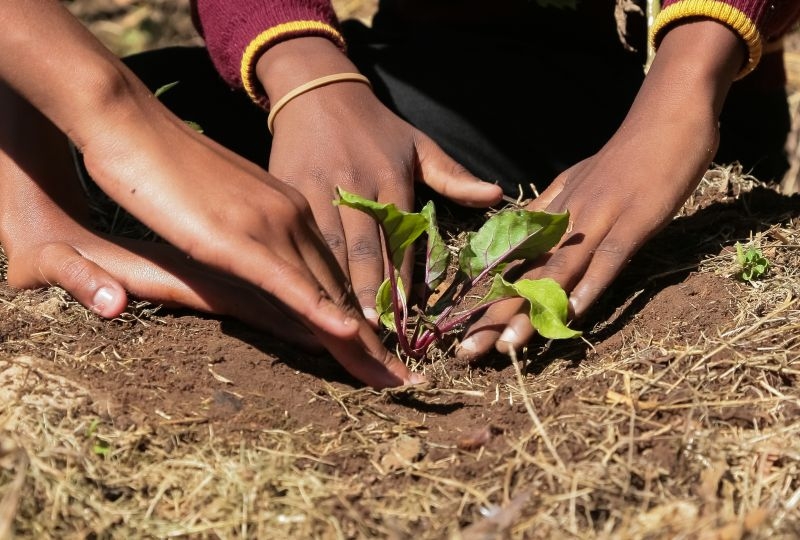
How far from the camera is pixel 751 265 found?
1.85 meters

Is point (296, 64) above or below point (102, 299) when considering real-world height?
above

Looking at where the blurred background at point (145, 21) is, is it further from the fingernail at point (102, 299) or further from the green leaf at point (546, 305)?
the green leaf at point (546, 305)

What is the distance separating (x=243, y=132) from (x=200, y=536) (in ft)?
5.39

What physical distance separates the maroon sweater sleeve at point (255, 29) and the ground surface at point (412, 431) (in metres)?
0.80

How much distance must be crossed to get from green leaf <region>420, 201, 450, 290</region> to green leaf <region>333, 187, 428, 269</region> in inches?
2.5

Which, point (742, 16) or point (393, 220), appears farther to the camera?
point (742, 16)

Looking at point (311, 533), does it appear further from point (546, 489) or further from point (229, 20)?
point (229, 20)

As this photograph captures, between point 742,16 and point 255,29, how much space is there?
1230mm

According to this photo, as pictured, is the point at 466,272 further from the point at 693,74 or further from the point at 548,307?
the point at 693,74

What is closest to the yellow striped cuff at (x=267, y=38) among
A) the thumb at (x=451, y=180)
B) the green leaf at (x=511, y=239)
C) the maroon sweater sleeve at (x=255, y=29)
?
the maroon sweater sleeve at (x=255, y=29)

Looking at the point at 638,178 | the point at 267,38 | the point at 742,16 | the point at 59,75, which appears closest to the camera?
the point at 59,75

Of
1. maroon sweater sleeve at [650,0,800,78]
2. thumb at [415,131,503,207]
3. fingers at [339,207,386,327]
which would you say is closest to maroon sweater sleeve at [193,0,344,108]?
thumb at [415,131,503,207]

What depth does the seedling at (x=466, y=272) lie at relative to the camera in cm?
156

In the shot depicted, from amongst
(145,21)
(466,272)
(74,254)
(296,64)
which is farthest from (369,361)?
(145,21)
